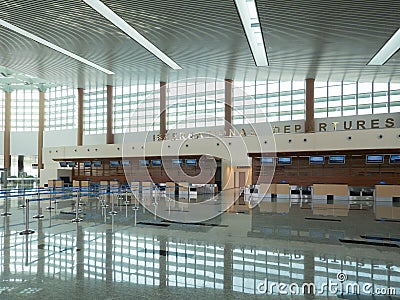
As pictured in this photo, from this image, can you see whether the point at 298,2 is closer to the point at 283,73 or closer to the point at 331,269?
the point at 331,269

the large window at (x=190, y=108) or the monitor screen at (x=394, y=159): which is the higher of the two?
the large window at (x=190, y=108)

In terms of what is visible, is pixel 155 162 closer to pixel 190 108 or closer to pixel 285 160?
pixel 190 108

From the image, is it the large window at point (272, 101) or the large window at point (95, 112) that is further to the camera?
the large window at point (95, 112)

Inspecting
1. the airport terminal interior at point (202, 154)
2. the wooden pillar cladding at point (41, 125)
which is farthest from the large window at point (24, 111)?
the wooden pillar cladding at point (41, 125)

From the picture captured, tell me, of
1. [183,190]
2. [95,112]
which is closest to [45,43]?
[183,190]

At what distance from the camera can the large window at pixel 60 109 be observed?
28859 mm

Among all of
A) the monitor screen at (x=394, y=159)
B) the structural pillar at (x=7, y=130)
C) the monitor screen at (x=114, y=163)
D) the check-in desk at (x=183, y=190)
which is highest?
the structural pillar at (x=7, y=130)

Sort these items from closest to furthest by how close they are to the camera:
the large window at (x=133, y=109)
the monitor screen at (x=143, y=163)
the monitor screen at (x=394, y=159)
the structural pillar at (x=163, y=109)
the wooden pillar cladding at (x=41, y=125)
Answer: the monitor screen at (x=394, y=159) < the structural pillar at (x=163, y=109) < the monitor screen at (x=143, y=163) < the large window at (x=133, y=109) < the wooden pillar cladding at (x=41, y=125)

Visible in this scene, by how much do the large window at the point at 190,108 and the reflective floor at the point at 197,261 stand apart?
14.5 metres

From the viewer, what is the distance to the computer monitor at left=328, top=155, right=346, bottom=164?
1614 cm

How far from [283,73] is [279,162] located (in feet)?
15.9

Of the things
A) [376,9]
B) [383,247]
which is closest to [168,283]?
[383,247]

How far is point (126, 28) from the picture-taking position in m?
11.4

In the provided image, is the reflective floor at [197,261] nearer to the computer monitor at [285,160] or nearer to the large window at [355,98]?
the computer monitor at [285,160]
